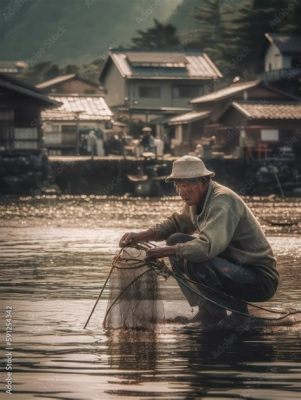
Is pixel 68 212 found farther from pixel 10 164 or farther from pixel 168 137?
pixel 168 137

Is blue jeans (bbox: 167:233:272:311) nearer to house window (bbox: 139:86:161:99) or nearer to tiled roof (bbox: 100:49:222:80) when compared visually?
tiled roof (bbox: 100:49:222:80)

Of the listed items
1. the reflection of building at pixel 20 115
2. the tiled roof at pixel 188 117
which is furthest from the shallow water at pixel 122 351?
the tiled roof at pixel 188 117

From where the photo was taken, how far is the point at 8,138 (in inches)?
2270

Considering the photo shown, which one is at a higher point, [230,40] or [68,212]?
[230,40]

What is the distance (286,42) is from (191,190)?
231 ft

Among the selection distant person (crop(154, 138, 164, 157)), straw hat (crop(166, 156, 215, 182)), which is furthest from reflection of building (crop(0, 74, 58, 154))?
straw hat (crop(166, 156, 215, 182))

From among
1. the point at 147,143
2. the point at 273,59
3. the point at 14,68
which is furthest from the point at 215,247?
the point at 14,68

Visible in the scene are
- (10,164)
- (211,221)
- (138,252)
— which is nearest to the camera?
(211,221)

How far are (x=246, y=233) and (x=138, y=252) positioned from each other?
1.02 m

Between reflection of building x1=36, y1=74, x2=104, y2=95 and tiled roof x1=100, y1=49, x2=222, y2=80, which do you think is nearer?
tiled roof x1=100, y1=49, x2=222, y2=80

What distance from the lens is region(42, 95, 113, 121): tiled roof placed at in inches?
3022

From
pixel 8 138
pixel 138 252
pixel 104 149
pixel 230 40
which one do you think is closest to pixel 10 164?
pixel 8 138

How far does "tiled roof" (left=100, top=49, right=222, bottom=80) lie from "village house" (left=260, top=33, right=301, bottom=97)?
5.40 m

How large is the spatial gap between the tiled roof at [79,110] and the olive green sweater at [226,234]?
64779 millimetres
